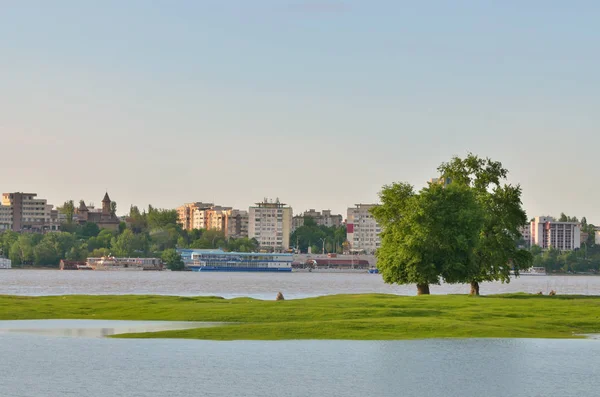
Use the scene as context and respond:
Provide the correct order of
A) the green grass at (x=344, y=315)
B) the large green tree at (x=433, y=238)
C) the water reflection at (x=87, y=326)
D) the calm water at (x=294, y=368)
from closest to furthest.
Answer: the calm water at (x=294, y=368) → the water reflection at (x=87, y=326) → the green grass at (x=344, y=315) → the large green tree at (x=433, y=238)

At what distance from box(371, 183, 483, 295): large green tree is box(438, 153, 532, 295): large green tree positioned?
7.57ft

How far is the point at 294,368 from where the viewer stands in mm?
47125

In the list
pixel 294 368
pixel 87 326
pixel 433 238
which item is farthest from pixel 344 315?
pixel 433 238

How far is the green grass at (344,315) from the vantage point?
62219mm

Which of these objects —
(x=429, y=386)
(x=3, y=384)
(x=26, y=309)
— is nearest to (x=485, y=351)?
(x=429, y=386)

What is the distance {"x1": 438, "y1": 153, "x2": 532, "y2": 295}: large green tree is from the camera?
10469 cm

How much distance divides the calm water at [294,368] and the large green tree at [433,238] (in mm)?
39908

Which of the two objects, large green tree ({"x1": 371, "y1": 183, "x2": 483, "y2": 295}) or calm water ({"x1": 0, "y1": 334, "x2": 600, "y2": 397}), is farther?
large green tree ({"x1": 371, "y1": 183, "x2": 483, "y2": 295})

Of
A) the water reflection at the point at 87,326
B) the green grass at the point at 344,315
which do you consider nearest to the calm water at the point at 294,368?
the water reflection at the point at 87,326

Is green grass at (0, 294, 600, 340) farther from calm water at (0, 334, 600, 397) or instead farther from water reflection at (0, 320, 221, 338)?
calm water at (0, 334, 600, 397)

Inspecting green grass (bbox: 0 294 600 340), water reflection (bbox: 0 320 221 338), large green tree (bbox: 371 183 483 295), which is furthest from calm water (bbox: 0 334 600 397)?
large green tree (bbox: 371 183 483 295)

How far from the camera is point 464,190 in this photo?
103 m

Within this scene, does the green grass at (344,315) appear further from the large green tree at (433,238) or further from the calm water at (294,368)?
the large green tree at (433,238)

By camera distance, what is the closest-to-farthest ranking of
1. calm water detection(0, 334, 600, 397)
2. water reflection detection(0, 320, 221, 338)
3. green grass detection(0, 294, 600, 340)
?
1. calm water detection(0, 334, 600, 397)
2. water reflection detection(0, 320, 221, 338)
3. green grass detection(0, 294, 600, 340)
